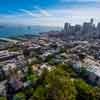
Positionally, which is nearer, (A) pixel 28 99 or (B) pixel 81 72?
(A) pixel 28 99

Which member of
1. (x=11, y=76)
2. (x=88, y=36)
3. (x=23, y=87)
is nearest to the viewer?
(x=23, y=87)

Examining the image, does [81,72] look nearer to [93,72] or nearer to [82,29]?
[93,72]

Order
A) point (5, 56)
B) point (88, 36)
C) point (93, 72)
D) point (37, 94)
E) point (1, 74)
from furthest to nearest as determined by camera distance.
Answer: point (88, 36)
point (5, 56)
point (93, 72)
point (1, 74)
point (37, 94)

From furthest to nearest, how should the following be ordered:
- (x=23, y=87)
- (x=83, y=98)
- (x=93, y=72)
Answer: (x=93, y=72), (x=23, y=87), (x=83, y=98)

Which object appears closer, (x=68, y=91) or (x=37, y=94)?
(x=68, y=91)

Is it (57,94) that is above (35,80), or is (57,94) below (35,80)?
above

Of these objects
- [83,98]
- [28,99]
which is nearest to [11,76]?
[28,99]

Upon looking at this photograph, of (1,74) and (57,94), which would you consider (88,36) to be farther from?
(57,94)

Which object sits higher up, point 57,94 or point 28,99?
point 57,94

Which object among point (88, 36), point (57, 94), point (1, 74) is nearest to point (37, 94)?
point (57, 94)
